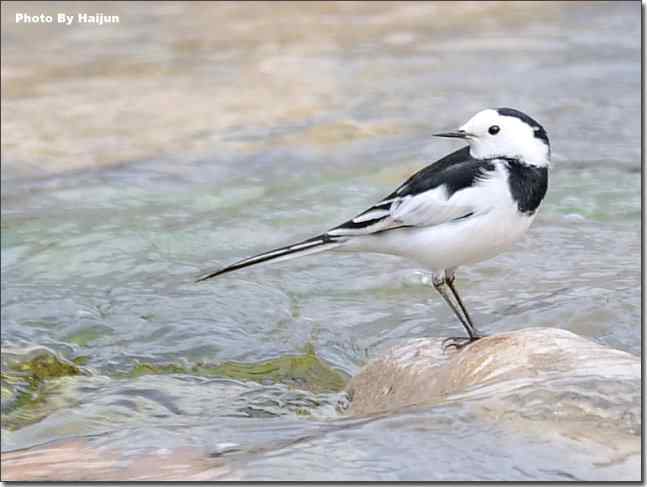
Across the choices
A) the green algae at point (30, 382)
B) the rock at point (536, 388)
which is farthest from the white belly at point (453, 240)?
the green algae at point (30, 382)

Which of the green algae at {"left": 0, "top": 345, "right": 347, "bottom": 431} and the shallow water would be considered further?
the green algae at {"left": 0, "top": 345, "right": 347, "bottom": 431}

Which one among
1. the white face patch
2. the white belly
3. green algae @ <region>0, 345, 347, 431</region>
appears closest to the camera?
the white belly

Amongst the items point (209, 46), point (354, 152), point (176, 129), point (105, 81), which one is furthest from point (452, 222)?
point (209, 46)

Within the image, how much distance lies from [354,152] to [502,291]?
289 centimetres

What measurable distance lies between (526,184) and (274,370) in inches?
81.2

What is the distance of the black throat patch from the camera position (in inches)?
221

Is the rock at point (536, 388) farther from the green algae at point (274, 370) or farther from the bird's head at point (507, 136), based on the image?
the green algae at point (274, 370)

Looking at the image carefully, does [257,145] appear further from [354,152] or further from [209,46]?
[209,46]

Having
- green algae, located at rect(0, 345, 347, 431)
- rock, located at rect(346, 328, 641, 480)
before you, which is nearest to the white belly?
rock, located at rect(346, 328, 641, 480)

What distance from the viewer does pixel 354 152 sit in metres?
10.5

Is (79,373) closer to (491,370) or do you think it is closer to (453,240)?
(453,240)

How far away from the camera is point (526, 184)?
5.64 metres

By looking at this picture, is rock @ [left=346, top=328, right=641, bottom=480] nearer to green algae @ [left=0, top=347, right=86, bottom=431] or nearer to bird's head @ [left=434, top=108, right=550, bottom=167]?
bird's head @ [left=434, top=108, right=550, bottom=167]

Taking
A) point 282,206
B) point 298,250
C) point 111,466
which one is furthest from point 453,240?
point 282,206
